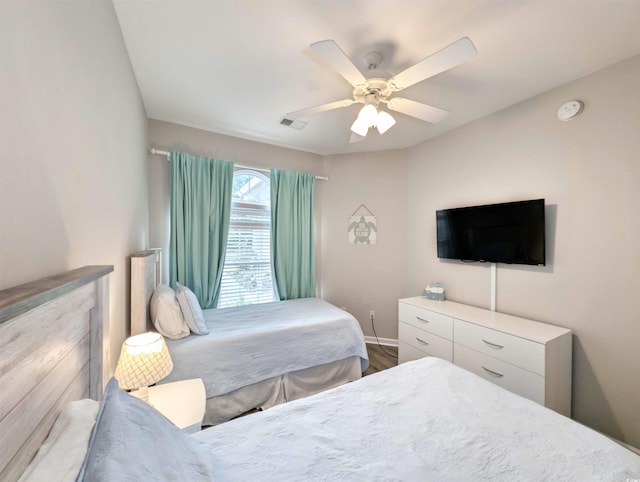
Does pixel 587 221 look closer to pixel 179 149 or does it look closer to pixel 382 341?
pixel 382 341

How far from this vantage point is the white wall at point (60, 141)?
21.9 inches

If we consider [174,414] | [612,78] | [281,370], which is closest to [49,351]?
[174,414]

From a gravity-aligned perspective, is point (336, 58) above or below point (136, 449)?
above

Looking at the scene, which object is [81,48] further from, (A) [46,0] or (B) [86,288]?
(B) [86,288]

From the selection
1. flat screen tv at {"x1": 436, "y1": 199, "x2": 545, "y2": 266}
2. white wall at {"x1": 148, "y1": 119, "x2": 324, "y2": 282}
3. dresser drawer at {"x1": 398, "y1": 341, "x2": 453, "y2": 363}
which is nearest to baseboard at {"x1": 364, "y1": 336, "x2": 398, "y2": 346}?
dresser drawer at {"x1": 398, "y1": 341, "x2": 453, "y2": 363}

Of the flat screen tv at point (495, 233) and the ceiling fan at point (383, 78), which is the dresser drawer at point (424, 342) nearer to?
the flat screen tv at point (495, 233)

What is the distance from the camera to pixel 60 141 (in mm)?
772

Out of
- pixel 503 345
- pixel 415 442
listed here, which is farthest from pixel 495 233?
pixel 415 442

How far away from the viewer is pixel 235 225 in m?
3.15

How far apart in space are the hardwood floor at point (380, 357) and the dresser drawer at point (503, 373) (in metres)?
0.89

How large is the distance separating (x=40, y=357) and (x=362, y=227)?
Answer: 3250 mm

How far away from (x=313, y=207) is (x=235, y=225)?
1056 mm

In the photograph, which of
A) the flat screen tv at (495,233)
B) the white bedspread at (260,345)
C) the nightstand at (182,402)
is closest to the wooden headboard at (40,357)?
the nightstand at (182,402)

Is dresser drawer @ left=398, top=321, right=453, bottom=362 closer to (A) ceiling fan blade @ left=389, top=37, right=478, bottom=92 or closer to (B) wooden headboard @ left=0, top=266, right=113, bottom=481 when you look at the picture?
(A) ceiling fan blade @ left=389, top=37, right=478, bottom=92
